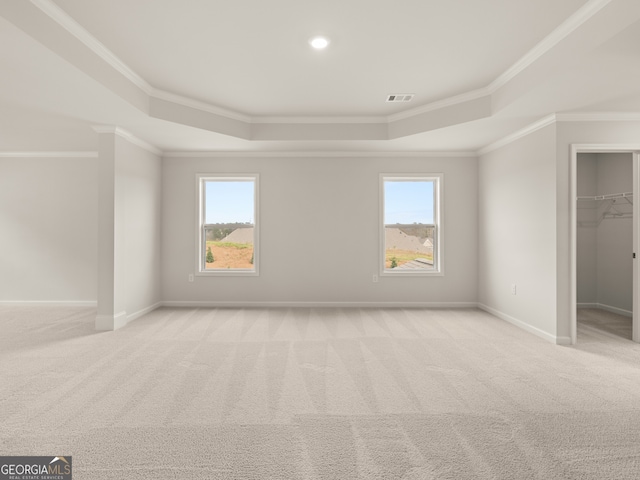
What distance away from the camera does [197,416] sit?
2.33 metres

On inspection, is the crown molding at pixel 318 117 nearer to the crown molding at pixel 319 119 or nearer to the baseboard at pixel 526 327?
the crown molding at pixel 319 119

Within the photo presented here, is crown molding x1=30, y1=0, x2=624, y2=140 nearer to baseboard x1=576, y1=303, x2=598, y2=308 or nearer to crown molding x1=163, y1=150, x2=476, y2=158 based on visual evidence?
crown molding x1=163, y1=150, x2=476, y2=158

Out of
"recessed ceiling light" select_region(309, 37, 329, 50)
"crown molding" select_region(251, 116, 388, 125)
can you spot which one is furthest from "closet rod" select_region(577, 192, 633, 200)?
"recessed ceiling light" select_region(309, 37, 329, 50)

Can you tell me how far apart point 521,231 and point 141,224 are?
5.23m

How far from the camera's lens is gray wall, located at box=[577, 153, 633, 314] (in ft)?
17.6

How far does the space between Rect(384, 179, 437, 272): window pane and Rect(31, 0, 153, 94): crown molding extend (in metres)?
3.83

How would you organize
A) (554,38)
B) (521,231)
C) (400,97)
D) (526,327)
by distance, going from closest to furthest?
(554,38), (400,97), (526,327), (521,231)

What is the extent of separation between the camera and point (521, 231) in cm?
464

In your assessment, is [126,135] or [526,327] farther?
[126,135]

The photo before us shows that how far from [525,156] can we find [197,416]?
15.1ft

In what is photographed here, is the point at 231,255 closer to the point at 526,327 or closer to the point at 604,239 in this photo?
the point at 526,327

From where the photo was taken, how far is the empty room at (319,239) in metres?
2.17

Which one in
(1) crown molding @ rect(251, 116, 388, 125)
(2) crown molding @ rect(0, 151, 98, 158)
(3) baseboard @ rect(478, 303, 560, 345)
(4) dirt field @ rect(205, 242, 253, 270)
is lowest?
(3) baseboard @ rect(478, 303, 560, 345)

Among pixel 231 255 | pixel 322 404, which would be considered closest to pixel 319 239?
pixel 231 255
